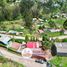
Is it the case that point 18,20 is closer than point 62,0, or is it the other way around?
point 18,20

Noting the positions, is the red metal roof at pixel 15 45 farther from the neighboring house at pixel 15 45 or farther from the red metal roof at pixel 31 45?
the red metal roof at pixel 31 45

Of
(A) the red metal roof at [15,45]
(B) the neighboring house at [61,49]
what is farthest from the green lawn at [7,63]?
(B) the neighboring house at [61,49]

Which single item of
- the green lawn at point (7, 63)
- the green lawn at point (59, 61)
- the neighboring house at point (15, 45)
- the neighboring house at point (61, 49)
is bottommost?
the green lawn at point (59, 61)

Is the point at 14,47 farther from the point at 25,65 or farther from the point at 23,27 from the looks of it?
the point at 23,27

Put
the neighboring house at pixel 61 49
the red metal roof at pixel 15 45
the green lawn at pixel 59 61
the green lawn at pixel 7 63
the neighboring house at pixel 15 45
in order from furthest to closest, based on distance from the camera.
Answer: the red metal roof at pixel 15 45, the neighboring house at pixel 15 45, the neighboring house at pixel 61 49, the green lawn at pixel 59 61, the green lawn at pixel 7 63

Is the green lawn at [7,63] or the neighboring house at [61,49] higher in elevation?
the green lawn at [7,63]

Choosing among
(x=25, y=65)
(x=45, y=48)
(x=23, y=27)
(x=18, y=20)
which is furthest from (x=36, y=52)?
(x=18, y=20)

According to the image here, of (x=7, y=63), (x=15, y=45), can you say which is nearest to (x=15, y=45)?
(x=15, y=45)

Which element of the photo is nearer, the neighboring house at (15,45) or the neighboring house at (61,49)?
the neighboring house at (61,49)

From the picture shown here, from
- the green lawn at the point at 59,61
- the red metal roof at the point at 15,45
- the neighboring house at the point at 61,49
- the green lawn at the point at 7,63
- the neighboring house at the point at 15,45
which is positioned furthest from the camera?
the red metal roof at the point at 15,45

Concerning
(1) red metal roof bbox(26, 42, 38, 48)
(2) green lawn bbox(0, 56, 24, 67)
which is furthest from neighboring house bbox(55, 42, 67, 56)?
(2) green lawn bbox(0, 56, 24, 67)

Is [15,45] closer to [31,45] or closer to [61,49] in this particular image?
[31,45]
